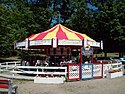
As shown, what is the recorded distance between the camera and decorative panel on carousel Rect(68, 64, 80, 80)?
19047 millimetres

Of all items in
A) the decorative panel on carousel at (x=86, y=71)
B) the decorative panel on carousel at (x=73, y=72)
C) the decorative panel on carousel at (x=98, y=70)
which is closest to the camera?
the decorative panel on carousel at (x=73, y=72)

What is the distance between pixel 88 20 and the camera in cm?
5956

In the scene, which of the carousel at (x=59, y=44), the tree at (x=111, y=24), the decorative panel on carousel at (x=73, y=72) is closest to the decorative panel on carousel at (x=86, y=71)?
the decorative panel on carousel at (x=73, y=72)

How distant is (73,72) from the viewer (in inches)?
760

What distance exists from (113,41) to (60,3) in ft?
47.3

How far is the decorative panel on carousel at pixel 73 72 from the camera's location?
62.5ft

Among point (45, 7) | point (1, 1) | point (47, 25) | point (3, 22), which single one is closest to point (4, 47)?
point (3, 22)

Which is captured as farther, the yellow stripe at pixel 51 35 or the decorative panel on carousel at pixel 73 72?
the yellow stripe at pixel 51 35

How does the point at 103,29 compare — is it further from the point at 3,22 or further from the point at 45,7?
the point at 3,22

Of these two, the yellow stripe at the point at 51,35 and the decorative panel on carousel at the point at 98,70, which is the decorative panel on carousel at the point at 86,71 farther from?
the yellow stripe at the point at 51,35

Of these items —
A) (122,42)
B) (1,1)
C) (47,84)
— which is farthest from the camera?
(122,42)

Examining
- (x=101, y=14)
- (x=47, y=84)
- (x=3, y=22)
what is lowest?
(x=47, y=84)

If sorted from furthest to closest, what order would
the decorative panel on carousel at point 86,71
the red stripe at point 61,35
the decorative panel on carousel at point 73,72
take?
the red stripe at point 61,35 < the decorative panel on carousel at point 86,71 < the decorative panel on carousel at point 73,72

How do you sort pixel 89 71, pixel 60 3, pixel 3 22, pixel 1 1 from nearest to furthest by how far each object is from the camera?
pixel 89 71 → pixel 3 22 → pixel 1 1 → pixel 60 3
